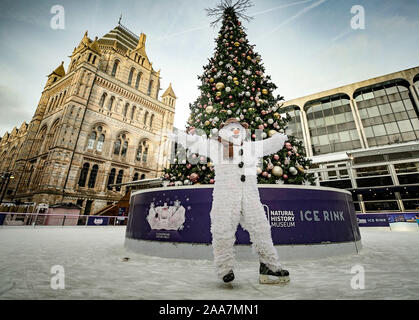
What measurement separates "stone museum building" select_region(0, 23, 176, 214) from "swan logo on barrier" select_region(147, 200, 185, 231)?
63.8 ft

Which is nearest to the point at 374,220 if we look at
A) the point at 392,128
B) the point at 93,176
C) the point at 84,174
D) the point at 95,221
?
the point at 392,128

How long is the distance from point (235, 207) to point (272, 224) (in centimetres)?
166

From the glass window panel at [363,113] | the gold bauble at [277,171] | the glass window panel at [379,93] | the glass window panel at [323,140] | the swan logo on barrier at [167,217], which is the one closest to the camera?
the swan logo on barrier at [167,217]

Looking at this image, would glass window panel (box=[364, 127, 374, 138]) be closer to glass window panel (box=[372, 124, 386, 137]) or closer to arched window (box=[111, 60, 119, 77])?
glass window panel (box=[372, 124, 386, 137])

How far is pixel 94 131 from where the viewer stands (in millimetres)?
22328

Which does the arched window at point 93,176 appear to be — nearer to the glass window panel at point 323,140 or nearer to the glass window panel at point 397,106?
the glass window panel at point 323,140

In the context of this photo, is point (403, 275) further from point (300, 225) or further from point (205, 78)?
point (205, 78)

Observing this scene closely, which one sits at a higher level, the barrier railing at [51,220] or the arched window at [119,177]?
the arched window at [119,177]

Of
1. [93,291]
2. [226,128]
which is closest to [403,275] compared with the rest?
[226,128]

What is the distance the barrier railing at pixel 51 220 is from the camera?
1251 cm

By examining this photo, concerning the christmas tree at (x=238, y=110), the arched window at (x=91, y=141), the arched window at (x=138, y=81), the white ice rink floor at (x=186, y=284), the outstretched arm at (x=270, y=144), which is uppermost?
the arched window at (x=138, y=81)

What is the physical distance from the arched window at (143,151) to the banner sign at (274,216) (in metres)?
23.5

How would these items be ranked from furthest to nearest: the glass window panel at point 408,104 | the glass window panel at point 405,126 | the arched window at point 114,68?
the arched window at point 114,68 < the glass window panel at point 408,104 < the glass window panel at point 405,126

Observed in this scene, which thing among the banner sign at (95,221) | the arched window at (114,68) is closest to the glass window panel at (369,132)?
the banner sign at (95,221)
